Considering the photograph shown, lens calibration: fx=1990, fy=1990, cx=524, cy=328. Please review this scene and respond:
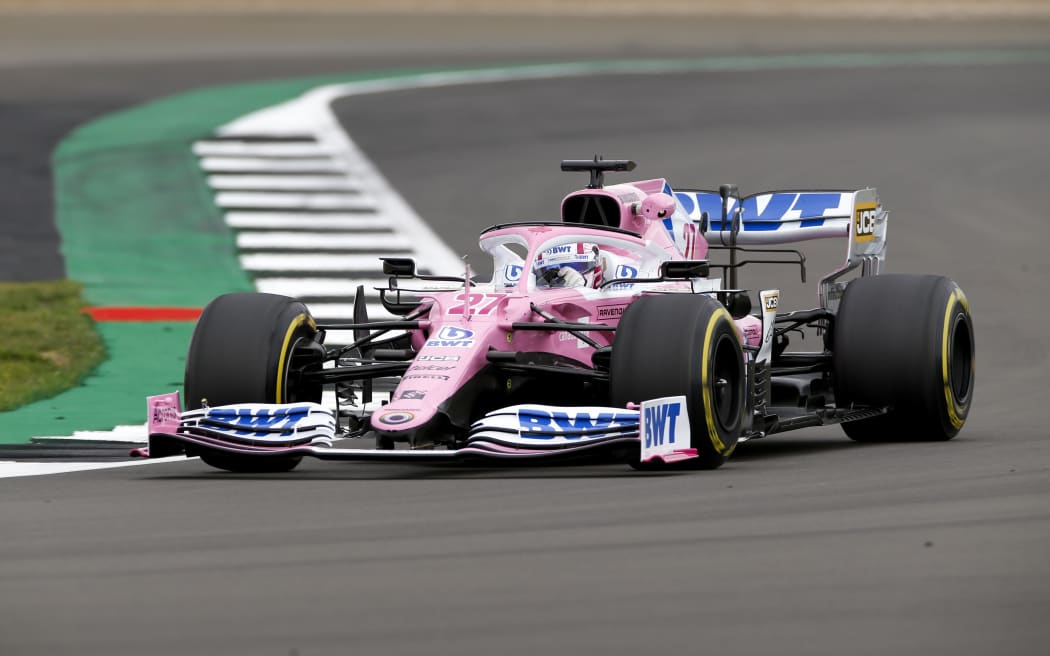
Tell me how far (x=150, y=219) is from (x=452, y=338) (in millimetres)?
15810

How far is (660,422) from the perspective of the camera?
1127 cm

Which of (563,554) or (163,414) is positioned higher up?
(163,414)

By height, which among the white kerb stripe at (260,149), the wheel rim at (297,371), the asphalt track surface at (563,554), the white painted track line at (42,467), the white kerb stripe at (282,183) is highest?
the white kerb stripe at (260,149)

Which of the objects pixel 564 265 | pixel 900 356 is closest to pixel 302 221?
pixel 564 265

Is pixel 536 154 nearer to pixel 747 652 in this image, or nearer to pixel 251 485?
pixel 251 485

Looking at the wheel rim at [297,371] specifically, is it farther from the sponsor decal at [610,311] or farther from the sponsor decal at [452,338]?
the sponsor decal at [610,311]

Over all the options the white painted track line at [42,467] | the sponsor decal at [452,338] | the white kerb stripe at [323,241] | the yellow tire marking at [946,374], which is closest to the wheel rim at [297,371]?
the sponsor decal at [452,338]

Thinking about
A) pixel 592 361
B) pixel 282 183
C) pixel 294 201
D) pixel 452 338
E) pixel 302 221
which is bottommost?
pixel 592 361

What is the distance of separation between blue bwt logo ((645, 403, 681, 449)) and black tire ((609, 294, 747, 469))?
0.13 m

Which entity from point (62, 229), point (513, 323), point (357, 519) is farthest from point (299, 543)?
point (62, 229)

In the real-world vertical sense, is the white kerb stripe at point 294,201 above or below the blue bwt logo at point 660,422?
above

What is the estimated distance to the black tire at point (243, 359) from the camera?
1230cm

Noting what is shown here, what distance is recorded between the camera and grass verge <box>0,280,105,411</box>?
53.9ft

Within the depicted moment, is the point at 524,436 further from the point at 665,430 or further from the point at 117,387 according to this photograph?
the point at 117,387
